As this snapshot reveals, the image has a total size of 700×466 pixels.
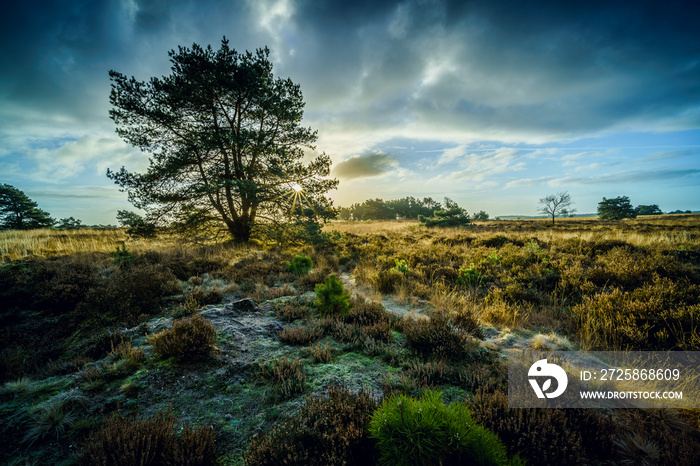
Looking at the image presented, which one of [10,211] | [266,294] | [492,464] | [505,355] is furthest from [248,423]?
[10,211]

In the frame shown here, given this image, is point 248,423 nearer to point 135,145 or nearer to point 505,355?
point 505,355

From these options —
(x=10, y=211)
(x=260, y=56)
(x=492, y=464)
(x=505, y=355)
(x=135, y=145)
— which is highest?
(x=260, y=56)

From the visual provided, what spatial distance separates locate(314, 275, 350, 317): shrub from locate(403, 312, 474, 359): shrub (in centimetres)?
141

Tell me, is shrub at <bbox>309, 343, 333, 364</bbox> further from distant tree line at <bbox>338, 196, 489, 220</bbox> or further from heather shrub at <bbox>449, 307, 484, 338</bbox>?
distant tree line at <bbox>338, 196, 489, 220</bbox>

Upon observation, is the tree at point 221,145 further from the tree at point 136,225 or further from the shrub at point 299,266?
the shrub at point 299,266

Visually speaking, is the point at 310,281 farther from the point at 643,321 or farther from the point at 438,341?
the point at 643,321

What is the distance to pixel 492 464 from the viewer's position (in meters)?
1.50

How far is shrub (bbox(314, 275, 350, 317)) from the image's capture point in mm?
4863

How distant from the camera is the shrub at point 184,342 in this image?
3.25 m

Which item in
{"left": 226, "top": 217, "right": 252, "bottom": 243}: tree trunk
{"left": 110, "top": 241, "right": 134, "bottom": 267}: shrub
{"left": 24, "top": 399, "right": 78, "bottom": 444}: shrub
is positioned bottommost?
{"left": 24, "top": 399, "right": 78, "bottom": 444}: shrub

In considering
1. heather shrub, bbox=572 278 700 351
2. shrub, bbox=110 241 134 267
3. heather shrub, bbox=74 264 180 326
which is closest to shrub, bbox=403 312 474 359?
heather shrub, bbox=572 278 700 351

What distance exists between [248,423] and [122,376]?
199 cm

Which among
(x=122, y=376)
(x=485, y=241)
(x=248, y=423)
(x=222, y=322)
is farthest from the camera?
(x=485, y=241)

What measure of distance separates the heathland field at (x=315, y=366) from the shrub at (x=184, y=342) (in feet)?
0.07
